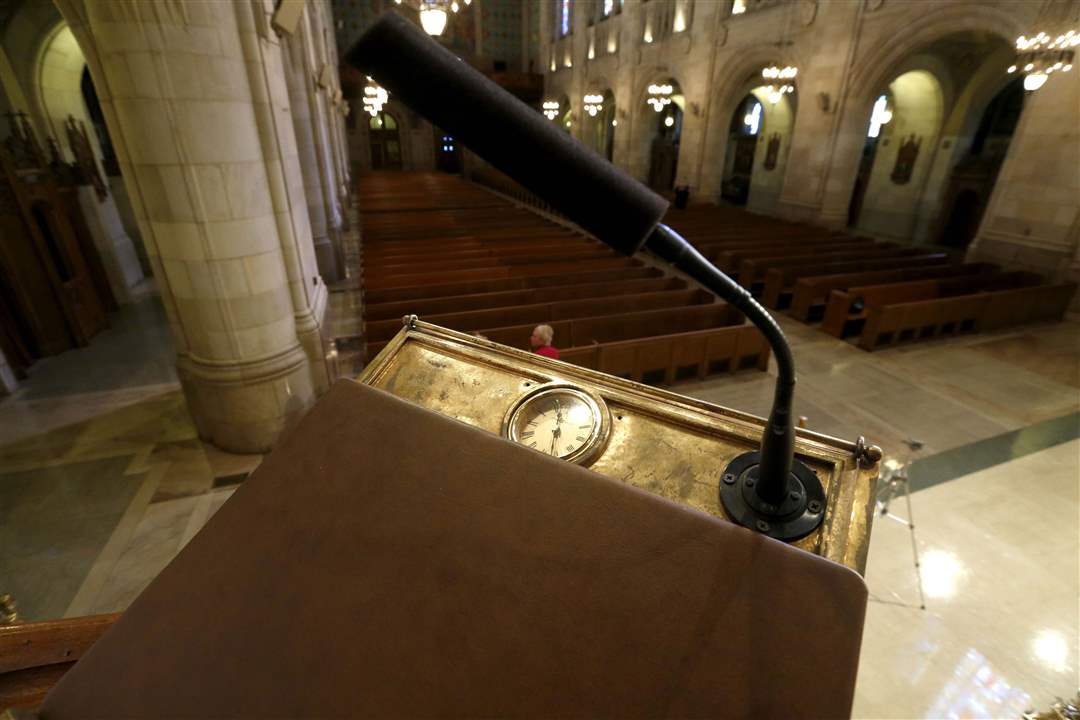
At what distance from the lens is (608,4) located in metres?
21.5

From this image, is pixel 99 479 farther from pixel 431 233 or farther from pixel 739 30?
pixel 739 30

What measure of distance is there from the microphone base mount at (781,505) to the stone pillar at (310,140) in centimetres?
886

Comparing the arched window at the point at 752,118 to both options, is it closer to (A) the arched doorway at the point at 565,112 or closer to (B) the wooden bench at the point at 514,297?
(A) the arched doorway at the point at 565,112

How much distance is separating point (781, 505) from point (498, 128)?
92 cm

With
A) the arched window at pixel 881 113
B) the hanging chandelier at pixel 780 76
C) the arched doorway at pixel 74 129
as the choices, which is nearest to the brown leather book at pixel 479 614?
the arched doorway at pixel 74 129

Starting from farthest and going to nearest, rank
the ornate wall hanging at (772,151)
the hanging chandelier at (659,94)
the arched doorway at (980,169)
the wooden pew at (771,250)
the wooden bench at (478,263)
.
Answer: the ornate wall hanging at (772,151), the hanging chandelier at (659,94), the arched doorway at (980,169), the wooden pew at (771,250), the wooden bench at (478,263)

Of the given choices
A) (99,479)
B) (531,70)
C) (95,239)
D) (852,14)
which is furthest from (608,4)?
(99,479)

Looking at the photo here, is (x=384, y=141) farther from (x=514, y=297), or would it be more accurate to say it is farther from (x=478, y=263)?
(x=514, y=297)

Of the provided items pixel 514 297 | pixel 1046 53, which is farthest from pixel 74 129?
pixel 1046 53

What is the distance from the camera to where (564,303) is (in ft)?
22.1

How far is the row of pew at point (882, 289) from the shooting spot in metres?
7.57

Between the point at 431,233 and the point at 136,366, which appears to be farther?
the point at 431,233

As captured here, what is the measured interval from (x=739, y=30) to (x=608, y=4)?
31.2 ft

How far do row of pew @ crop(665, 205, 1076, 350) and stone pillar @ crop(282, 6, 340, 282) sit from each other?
25.4 feet
